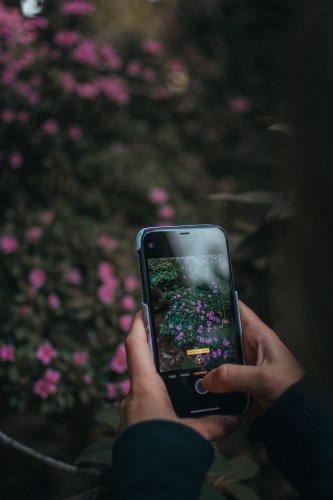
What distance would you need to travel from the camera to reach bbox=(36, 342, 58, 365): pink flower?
1781mm

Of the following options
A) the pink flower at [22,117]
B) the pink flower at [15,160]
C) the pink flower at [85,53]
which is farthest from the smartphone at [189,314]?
the pink flower at [85,53]

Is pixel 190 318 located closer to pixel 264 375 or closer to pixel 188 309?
pixel 188 309

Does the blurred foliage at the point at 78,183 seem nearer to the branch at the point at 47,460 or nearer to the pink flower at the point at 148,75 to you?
the pink flower at the point at 148,75

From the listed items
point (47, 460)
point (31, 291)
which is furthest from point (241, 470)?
point (31, 291)

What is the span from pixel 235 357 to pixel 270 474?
4.00ft

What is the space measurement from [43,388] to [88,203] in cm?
102

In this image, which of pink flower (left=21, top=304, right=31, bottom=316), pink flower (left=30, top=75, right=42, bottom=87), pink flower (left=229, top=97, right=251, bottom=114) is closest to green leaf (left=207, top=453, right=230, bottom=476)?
pink flower (left=21, top=304, right=31, bottom=316)

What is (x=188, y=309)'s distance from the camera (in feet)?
3.30

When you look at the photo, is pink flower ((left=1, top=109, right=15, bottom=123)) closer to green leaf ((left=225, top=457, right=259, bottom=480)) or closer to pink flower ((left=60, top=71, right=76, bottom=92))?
pink flower ((left=60, top=71, right=76, bottom=92))

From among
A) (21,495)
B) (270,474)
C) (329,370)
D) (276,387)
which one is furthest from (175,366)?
(270,474)

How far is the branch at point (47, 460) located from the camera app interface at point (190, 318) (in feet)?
1.13

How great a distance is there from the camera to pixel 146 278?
3.30 feet

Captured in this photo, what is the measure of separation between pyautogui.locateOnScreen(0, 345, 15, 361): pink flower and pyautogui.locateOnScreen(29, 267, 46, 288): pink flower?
0.85ft

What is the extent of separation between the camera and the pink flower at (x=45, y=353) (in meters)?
1.78
